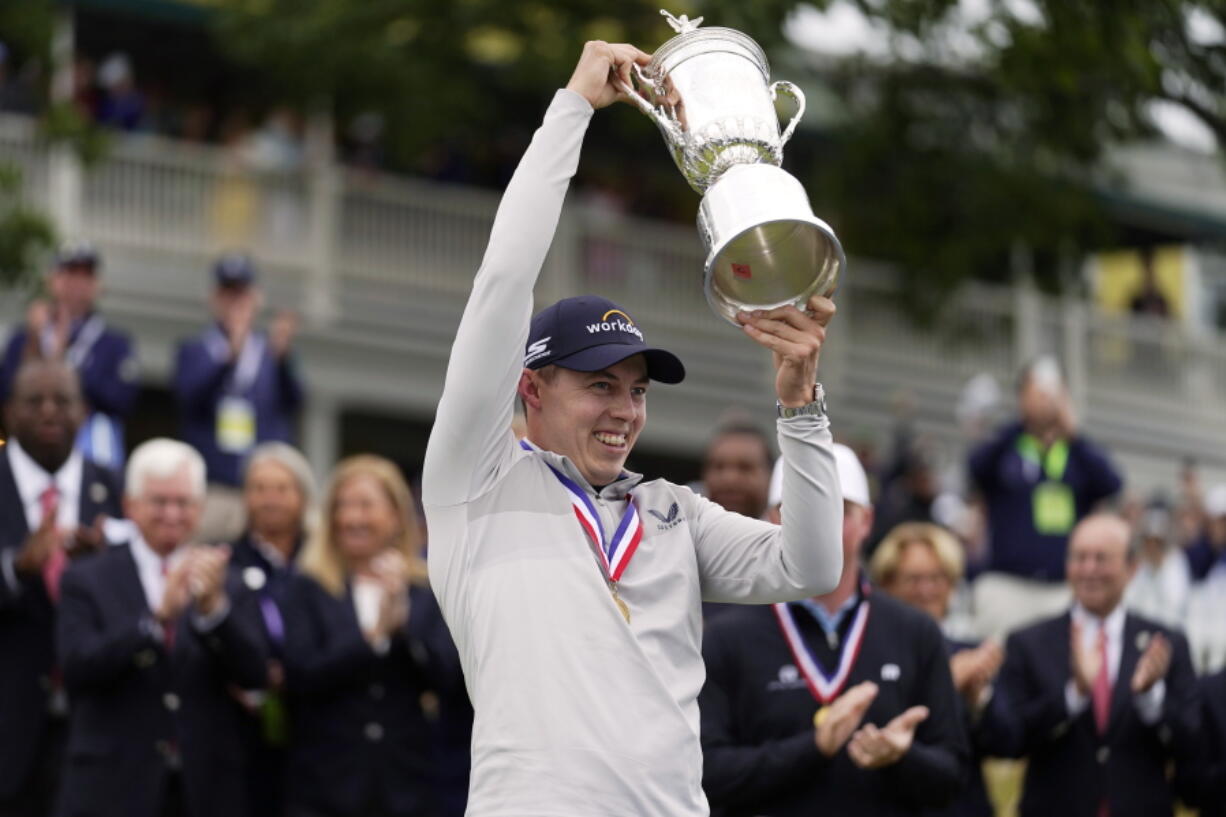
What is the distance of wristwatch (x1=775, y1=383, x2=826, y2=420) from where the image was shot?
4992 mm

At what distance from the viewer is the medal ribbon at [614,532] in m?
5.03

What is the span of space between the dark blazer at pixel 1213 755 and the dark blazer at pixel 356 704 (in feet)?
9.99

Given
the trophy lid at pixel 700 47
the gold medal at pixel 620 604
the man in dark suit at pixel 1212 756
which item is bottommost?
the man in dark suit at pixel 1212 756

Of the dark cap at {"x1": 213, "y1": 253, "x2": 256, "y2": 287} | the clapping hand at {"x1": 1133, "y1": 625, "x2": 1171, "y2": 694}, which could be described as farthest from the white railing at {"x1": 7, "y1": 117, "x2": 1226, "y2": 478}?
the clapping hand at {"x1": 1133, "y1": 625, "x2": 1171, "y2": 694}

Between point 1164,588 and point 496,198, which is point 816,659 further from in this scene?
point 496,198

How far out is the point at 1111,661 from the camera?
941 cm

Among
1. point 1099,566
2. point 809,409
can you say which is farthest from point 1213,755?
point 809,409

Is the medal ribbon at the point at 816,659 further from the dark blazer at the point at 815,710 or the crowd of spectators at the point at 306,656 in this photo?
the crowd of spectators at the point at 306,656

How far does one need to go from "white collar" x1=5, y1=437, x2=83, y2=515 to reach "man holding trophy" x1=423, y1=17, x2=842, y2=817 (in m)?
4.57

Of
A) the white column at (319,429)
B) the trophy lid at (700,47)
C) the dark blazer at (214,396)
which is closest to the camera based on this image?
the trophy lid at (700,47)

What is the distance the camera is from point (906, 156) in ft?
70.6

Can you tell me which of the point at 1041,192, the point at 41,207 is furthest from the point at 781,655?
the point at 1041,192

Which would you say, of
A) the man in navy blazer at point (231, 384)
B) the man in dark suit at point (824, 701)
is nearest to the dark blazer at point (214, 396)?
the man in navy blazer at point (231, 384)

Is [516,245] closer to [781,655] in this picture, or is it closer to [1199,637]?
[781,655]
